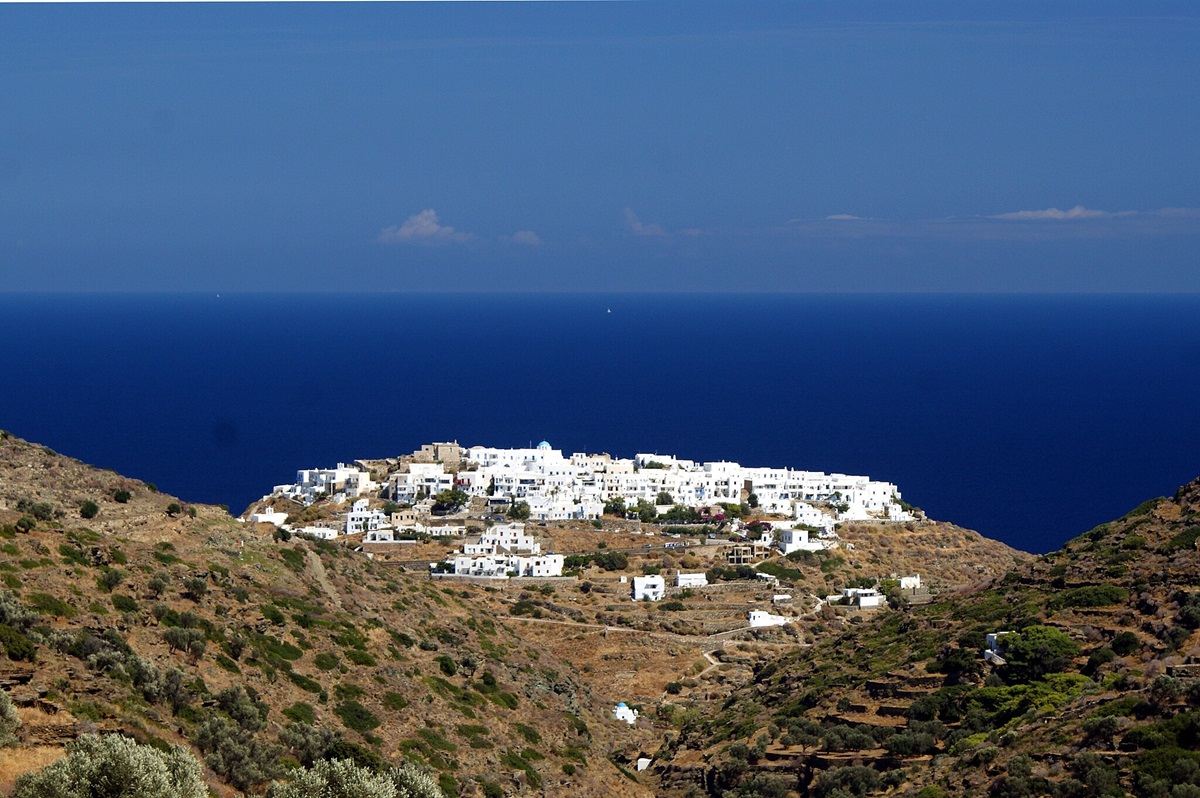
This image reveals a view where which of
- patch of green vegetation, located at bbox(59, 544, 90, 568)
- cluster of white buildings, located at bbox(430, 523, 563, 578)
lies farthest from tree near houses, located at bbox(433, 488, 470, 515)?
patch of green vegetation, located at bbox(59, 544, 90, 568)

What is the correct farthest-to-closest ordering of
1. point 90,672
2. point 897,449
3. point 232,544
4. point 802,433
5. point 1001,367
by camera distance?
point 1001,367 < point 802,433 < point 897,449 < point 232,544 < point 90,672

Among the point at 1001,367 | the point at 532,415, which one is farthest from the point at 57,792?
the point at 1001,367

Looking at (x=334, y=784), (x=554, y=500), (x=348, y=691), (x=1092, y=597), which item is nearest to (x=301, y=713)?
(x=348, y=691)

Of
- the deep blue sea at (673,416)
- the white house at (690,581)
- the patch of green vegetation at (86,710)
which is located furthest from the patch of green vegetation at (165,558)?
the deep blue sea at (673,416)

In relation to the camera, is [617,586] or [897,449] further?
[897,449]

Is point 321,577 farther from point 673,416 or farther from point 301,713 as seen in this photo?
point 673,416

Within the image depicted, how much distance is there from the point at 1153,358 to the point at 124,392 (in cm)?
12369

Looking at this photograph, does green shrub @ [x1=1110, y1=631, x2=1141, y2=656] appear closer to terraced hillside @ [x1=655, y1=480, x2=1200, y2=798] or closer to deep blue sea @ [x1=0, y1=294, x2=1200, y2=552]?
terraced hillside @ [x1=655, y1=480, x2=1200, y2=798]

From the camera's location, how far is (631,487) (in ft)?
222

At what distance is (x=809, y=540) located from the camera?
194 feet

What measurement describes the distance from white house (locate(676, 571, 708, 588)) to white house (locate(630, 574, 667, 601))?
3.61 ft

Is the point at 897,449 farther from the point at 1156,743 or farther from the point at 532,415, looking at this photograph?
the point at 1156,743

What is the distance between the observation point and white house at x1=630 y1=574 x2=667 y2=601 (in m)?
51.0

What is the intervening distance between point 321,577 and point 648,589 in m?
17.3
